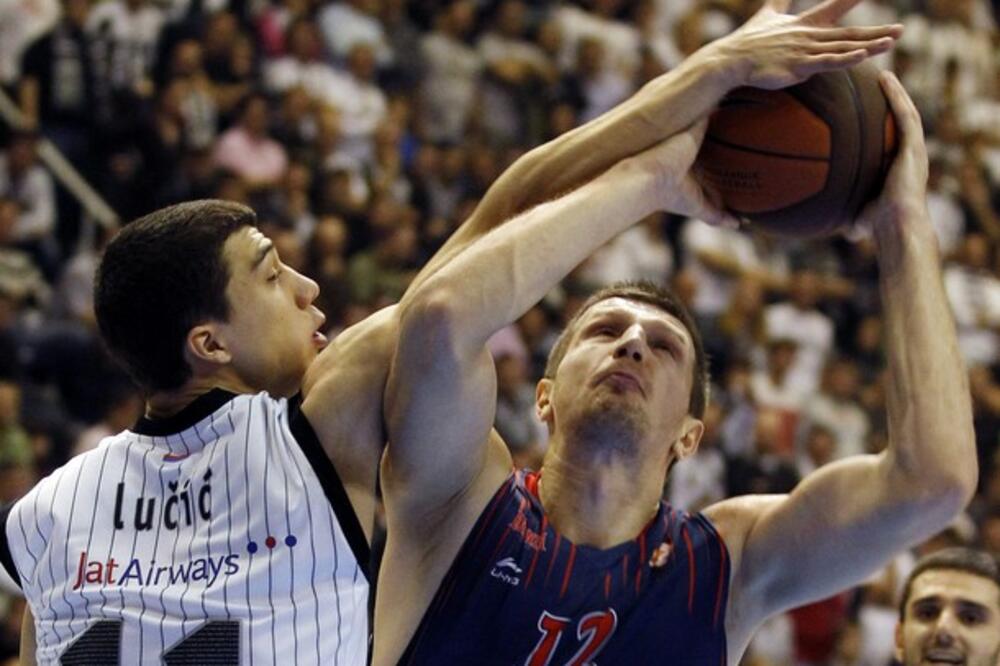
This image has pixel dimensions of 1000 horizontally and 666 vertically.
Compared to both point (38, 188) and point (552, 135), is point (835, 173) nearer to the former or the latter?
point (38, 188)

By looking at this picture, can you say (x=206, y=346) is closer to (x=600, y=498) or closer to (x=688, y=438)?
(x=600, y=498)

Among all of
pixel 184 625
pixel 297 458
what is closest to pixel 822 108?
pixel 297 458

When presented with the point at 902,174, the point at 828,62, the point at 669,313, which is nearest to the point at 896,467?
the point at 902,174

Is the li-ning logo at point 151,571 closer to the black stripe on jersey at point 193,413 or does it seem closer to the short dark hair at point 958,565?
the black stripe on jersey at point 193,413

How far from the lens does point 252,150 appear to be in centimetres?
1056

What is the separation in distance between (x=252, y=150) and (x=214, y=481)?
24.4 ft

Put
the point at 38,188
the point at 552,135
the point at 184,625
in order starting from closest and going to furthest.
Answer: the point at 184,625 < the point at 38,188 < the point at 552,135

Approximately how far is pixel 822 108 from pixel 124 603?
6.04 feet

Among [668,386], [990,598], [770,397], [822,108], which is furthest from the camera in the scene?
[770,397]

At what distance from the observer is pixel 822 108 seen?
12.8 ft

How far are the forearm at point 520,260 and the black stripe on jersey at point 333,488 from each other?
1.13ft

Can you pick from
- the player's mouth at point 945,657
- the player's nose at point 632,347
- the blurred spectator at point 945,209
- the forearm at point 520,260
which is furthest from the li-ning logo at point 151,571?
the blurred spectator at point 945,209

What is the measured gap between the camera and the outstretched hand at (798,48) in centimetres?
378

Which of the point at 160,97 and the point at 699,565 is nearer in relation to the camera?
the point at 699,565
